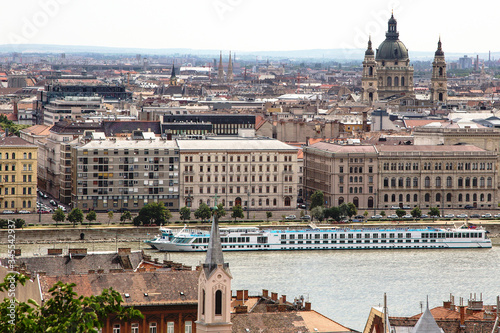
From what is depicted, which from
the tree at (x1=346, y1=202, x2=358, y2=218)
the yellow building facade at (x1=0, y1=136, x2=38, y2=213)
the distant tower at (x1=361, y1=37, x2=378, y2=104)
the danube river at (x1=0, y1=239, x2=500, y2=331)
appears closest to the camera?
the danube river at (x1=0, y1=239, x2=500, y2=331)

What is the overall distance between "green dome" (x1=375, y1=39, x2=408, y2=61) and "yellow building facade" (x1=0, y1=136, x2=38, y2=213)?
6495 centimetres

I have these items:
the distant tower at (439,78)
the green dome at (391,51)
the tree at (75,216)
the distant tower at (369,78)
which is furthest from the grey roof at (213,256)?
the green dome at (391,51)

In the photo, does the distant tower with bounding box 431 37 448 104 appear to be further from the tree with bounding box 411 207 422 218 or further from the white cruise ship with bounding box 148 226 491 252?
the white cruise ship with bounding box 148 226 491 252

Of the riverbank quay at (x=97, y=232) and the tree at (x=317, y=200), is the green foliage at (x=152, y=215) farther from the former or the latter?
the tree at (x=317, y=200)

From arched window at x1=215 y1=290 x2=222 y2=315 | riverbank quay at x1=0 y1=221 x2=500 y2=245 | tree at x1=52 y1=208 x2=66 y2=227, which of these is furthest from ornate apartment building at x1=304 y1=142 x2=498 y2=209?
arched window at x1=215 y1=290 x2=222 y2=315

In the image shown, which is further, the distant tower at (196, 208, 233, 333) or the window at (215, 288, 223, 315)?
the window at (215, 288, 223, 315)

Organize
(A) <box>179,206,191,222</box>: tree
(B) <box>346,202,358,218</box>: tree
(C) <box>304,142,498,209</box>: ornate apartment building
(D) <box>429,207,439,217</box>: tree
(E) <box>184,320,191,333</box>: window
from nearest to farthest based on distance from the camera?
(E) <box>184,320,191,333</box>: window → (A) <box>179,206,191,222</box>: tree → (B) <box>346,202,358,218</box>: tree → (D) <box>429,207,439,217</box>: tree → (C) <box>304,142,498,209</box>: ornate apartment building

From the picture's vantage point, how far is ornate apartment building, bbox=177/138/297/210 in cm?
6234

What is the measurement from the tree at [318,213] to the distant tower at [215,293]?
116 feet

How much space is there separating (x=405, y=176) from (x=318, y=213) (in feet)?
26.8

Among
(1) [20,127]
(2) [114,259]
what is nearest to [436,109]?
(1) [20,127]

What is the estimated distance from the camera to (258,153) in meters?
63.2

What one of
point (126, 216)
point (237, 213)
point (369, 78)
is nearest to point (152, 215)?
point (126, 216)

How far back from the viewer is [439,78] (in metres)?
120
